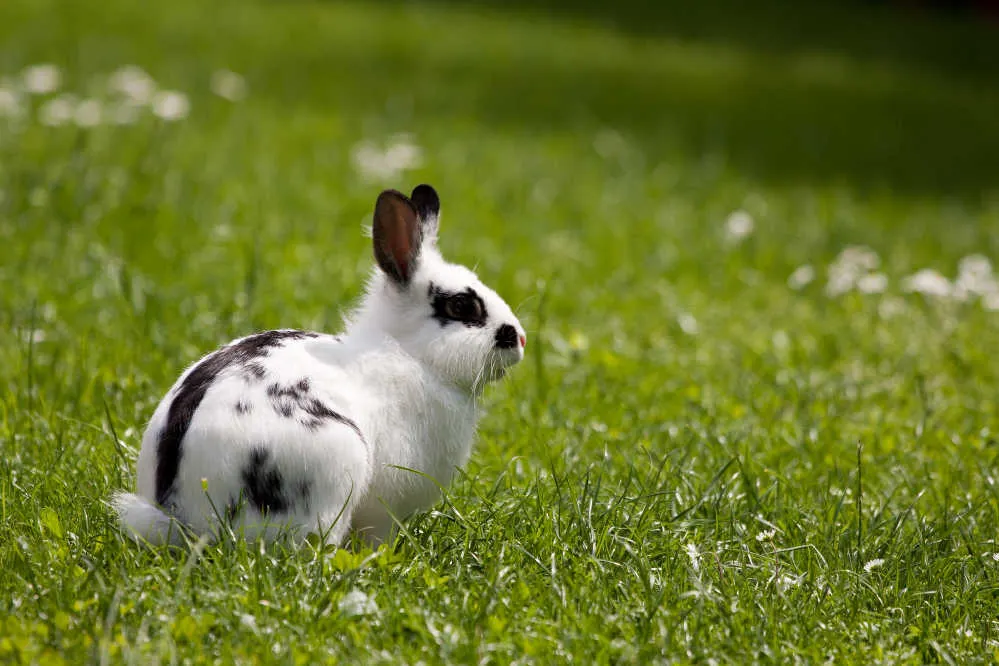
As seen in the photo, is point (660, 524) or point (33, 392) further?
point (33, 392)

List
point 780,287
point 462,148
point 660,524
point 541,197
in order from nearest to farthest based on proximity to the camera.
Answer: point 660,524 < point 780,287 < point 541,197 < point 462,148

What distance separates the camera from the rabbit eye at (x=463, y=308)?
323 cm

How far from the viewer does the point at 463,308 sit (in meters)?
3.23

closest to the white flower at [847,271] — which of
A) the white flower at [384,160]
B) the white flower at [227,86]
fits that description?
the white flower at [384,160]

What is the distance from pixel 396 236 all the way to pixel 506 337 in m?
0.41

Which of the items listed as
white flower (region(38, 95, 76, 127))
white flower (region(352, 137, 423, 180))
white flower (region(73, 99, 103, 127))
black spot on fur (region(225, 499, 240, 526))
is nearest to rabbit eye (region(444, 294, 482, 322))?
black spot on fur (region(225, 499, 240, 526))

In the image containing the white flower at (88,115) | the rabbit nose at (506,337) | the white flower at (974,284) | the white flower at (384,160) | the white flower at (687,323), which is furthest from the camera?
the white flower at (384,160)

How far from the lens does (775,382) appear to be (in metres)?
5.13

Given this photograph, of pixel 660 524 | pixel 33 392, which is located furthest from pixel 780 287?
pixel 33 392

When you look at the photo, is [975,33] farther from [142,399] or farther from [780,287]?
[142,399]

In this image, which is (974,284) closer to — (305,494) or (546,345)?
(546,345)

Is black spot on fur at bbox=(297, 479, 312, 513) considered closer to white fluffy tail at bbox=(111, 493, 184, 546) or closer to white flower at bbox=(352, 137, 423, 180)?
white fluffy tail at bbox=(111, 493, 184, 546)

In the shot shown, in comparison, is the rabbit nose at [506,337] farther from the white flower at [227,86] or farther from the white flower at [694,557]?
the white flower at [227,86]

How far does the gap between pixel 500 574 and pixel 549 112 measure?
819 centimetres
